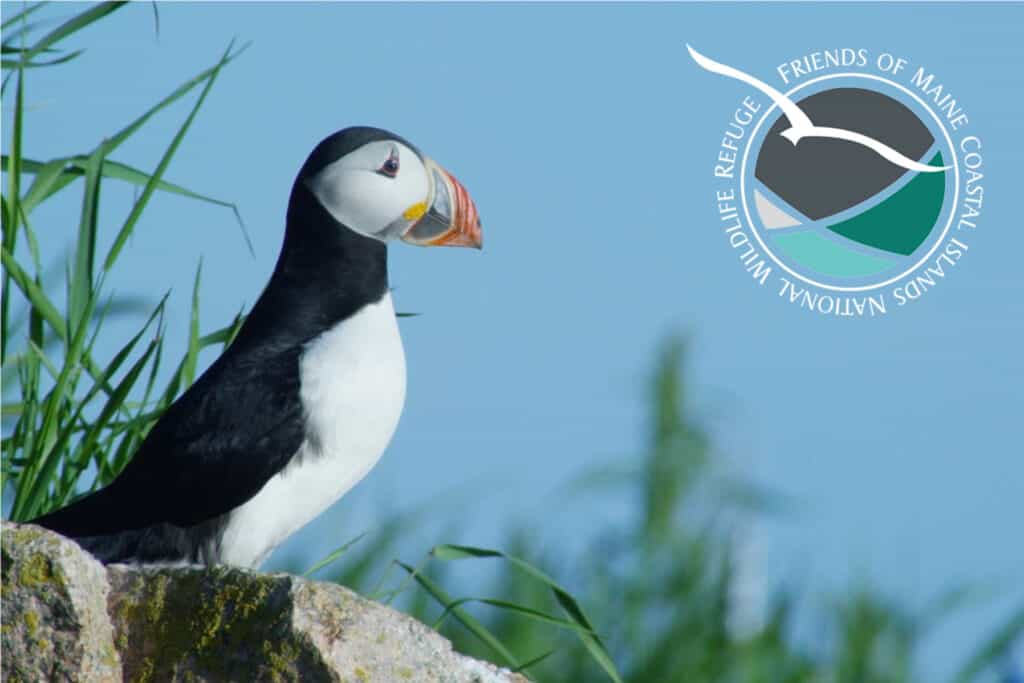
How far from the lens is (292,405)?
3.27m

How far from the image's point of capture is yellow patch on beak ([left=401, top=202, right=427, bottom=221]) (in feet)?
11.6

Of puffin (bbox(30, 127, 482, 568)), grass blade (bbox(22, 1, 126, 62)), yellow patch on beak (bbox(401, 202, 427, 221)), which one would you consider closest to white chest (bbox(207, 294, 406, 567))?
puffin (bbox(30, 127, 482, 568))

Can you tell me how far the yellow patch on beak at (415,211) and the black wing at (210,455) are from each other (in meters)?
0.42

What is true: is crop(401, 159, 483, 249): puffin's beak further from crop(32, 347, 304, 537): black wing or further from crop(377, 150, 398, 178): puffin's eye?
crop(32, 347, 304, 537): black wing

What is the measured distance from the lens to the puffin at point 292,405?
3213 mm

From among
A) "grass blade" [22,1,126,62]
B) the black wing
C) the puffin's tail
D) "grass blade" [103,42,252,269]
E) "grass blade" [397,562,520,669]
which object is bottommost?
"grass blade" [397,562,520,669]

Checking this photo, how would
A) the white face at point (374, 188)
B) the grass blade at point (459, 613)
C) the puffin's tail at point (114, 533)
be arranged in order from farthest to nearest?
the white face at point (374, 188) < the grass blade at point (459, 613) < the puffin's tail at point (114, 533)

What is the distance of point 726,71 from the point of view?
418 cm

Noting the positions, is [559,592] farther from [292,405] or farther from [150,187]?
[150,187]

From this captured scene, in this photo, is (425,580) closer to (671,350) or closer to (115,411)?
(115,411)

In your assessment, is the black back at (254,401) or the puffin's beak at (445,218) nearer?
the black back at (254,401)

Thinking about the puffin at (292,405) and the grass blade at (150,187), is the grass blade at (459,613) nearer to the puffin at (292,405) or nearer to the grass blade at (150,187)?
the puffin at (292,405)

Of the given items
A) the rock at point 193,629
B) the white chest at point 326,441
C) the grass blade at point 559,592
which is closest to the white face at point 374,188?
the white chest at point 326,441

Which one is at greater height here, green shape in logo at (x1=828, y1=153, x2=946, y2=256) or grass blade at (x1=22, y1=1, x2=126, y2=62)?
grass blade at (x1=22, y1=1, x2=126, y2=62)
